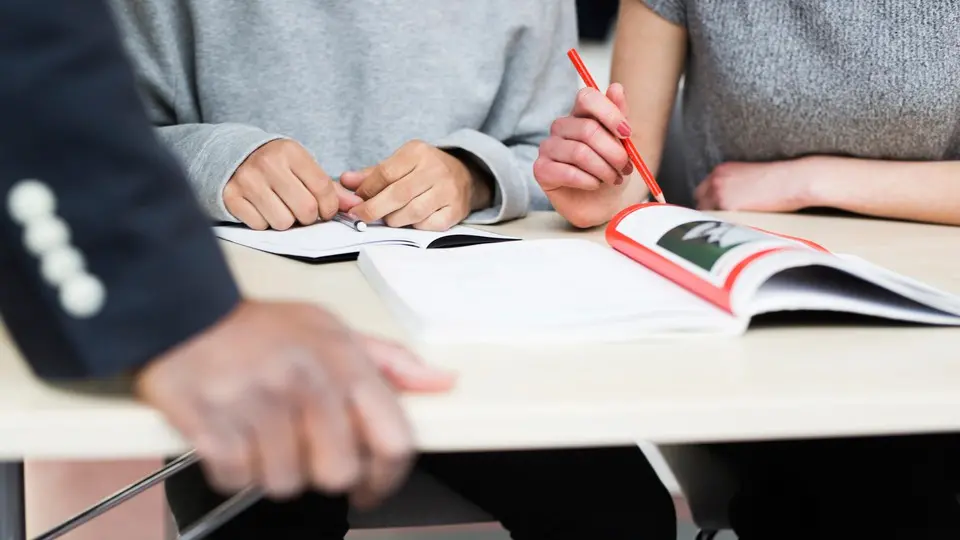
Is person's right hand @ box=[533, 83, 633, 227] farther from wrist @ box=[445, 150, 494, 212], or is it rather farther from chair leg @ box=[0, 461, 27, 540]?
chair leg @ box=[0, 461, 27, 540]

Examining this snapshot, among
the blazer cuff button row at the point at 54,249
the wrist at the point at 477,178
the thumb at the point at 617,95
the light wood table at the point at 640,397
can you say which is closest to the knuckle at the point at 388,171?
the wrist at the point at 477,178

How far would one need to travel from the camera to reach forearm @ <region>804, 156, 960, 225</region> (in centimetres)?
99

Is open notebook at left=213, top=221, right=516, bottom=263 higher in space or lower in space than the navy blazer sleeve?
lower


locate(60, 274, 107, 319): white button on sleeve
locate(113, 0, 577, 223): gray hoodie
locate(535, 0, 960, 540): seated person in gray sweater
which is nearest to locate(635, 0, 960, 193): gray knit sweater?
locate(535, 0, 960, 540): seated person in gray sweater

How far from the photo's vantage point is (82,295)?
0.33m

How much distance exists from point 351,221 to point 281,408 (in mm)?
526

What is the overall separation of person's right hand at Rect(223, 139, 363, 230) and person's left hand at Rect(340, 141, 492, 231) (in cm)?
4

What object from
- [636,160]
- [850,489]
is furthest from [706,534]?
[636,160]

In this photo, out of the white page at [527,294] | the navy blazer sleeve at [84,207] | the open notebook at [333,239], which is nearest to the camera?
the navy blazer sleeve at [84,207]

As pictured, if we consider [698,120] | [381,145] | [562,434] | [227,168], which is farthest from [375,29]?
[562,434]

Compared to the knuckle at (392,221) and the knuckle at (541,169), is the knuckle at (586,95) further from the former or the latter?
the knuckle at (392,221)

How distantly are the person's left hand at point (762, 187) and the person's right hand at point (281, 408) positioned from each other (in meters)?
0.80

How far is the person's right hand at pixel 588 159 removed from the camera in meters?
0.83

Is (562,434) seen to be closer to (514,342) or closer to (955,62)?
(514,342)
